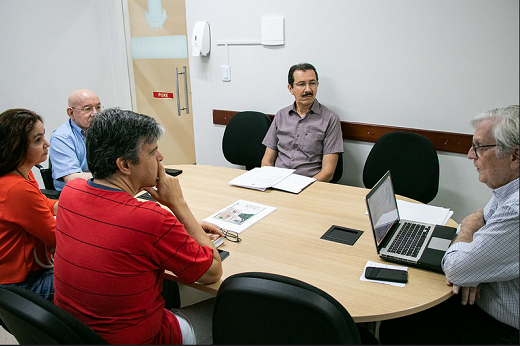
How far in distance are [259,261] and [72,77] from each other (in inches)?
139

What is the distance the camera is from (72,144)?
256 cm

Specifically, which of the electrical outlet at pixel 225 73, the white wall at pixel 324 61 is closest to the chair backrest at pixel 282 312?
the white wall at pixel 324 61

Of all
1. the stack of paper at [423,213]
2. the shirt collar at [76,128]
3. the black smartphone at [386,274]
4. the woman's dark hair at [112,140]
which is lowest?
the black smartphone at [386,274]

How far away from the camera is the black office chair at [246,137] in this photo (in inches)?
129

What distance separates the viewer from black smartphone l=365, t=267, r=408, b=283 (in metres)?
1.40

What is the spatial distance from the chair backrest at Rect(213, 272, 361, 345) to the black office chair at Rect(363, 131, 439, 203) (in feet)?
5.70

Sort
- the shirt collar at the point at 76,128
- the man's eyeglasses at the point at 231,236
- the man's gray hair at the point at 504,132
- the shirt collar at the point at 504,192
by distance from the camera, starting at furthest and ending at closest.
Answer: the shirt collar at the point at 76,128, the man's eyeglasses at the point at 231,236, the shirt collar at the point at 504,192, the man's gray hair at the point at 504,132

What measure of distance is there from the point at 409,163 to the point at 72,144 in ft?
6.97

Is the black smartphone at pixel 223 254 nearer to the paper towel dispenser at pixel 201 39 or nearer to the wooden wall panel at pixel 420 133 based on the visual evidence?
the wooden wall panel at pixel 420 133

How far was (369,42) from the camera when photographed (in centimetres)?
287

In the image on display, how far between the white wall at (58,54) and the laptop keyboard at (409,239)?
11.8 ft

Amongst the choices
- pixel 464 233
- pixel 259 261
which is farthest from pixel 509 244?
pixel 259 261

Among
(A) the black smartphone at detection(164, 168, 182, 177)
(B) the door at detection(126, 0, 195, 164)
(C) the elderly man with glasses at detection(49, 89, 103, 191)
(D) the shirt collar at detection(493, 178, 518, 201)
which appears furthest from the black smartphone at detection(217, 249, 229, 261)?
(B) the door at detection(126, 0, 195, 164)

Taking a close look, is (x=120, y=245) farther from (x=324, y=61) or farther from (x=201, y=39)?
(x=201, y=39)
